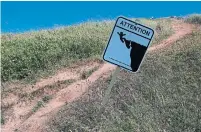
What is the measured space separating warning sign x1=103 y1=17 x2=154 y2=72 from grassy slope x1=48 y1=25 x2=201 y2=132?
1.07m

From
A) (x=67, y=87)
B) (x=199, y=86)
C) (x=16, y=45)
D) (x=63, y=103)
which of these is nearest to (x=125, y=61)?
(x=199, y=86)

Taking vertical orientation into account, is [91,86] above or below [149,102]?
above

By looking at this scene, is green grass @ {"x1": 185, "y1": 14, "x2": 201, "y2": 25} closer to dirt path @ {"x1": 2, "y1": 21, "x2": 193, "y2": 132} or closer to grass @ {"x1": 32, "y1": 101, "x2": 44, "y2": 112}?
dirt path @ {"x1": 2, "y1": 21, "x2": 193, "y2": 132}

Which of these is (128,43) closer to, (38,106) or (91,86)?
(91,86)

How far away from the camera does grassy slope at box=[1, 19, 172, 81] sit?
15898mm

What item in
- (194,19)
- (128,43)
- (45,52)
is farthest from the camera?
(194,19)

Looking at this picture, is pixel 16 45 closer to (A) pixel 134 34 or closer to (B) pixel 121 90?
(B) pixel 121 90

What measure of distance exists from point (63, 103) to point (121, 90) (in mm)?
1978

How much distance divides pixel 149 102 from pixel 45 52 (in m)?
7.89

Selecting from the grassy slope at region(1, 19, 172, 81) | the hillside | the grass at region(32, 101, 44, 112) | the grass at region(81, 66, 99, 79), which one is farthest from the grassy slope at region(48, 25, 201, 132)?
the grassy slope at region(1, 19, 172, 81)

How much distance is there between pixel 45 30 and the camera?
72.8 feet

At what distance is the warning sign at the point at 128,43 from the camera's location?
309 inches

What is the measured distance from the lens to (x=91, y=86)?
12.0 meters

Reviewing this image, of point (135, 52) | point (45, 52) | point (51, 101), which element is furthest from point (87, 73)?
point (135, 52)
